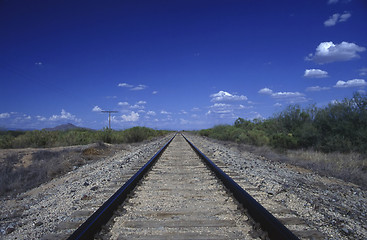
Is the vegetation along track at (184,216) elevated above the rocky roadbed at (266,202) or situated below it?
above

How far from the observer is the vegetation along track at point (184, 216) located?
10.6 feet

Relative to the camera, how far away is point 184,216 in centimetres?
391

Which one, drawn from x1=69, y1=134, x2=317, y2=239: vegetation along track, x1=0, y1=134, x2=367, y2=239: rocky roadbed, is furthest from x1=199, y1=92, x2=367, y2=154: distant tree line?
x1=69, y1=134, x2=317, y2=239: vegetation along track

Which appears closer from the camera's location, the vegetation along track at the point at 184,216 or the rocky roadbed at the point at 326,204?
the vegetation along track at the point at 184,216

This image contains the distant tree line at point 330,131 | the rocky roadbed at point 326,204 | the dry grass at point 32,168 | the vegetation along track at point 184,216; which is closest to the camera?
the vegetation along track at point 184,216

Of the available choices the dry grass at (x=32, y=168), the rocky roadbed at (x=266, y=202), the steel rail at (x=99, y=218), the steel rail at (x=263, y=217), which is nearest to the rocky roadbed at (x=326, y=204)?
the rocky roadbed at (x=266, y=202)

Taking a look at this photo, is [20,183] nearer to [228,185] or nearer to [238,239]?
[228,185]

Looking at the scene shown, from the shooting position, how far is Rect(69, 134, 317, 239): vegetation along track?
127 inches

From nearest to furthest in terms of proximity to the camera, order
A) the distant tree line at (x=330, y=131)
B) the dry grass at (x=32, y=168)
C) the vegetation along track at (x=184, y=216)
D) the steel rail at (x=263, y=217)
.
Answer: the steel rail at (x=263, y=217) < the vegetation along track at (x=184, y=216) < the dry grass at (x=32, y=168) < the distant tree line at (x=330, y=131)

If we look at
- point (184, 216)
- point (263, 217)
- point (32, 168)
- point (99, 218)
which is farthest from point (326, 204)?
point (32, 168)

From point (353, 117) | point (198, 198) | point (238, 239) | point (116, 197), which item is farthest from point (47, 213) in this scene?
point (353, 117)

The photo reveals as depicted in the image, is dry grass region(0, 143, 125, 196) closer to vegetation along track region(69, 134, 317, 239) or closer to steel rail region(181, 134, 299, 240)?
vegetation along track region(69, 134, 317, 239)

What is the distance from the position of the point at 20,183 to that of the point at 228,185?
6925 millimetres

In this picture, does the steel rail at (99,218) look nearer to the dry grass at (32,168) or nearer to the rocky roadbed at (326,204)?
the rocky roadbed at (326,204)
